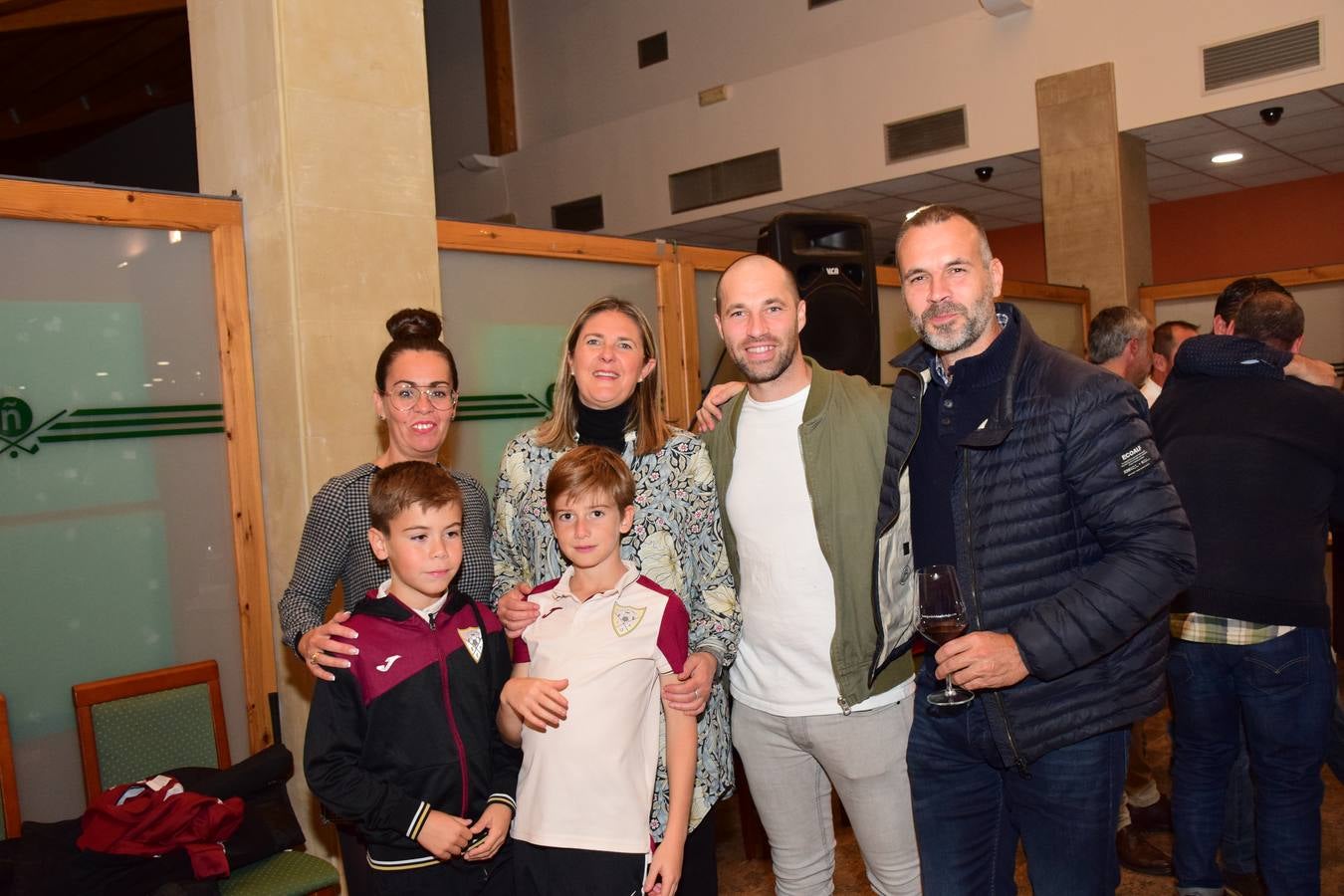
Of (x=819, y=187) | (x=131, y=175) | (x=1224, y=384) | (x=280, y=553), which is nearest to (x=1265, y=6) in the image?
(x=819, y=187)

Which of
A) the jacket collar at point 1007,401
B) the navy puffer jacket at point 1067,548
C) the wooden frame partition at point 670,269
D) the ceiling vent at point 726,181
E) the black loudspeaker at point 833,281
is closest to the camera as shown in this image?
the navy puffer jacket at point 1067,548

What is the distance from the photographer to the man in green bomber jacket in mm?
2096

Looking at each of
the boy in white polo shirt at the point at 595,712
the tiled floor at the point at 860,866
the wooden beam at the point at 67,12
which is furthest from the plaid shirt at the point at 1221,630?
the wooden beam at the point at 67,12

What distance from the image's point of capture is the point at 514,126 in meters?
11.0

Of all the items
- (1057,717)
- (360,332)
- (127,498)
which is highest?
(360,332)

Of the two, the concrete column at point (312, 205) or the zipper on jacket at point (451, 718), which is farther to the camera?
the concrete column at point (312, 205)

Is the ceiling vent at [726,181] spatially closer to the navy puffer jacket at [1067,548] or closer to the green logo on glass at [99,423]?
the green logo on glass at [99,423]

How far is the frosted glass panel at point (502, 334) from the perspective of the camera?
3.74m

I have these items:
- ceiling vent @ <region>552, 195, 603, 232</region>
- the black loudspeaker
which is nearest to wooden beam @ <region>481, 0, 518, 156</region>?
ceiling vent @ <region>552, 195, 603, 232</region>

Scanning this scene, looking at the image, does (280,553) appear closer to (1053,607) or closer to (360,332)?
(360,332)

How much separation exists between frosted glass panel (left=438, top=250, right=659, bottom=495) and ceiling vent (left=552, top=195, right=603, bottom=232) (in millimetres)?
6230

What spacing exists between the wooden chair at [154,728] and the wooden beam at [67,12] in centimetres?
526

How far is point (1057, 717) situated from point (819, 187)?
24.9 feet

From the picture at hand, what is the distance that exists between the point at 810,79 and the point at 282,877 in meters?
7.92
